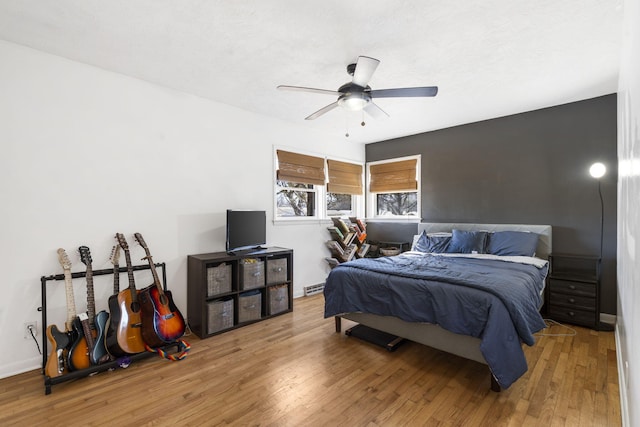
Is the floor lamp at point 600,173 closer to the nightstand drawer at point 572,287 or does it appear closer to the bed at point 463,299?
the bed at point 463,299

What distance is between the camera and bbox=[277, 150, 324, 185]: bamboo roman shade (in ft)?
14.8

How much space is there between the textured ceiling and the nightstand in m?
1.95

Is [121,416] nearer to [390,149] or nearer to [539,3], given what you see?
[539,3]

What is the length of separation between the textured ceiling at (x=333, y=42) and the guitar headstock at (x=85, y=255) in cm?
170

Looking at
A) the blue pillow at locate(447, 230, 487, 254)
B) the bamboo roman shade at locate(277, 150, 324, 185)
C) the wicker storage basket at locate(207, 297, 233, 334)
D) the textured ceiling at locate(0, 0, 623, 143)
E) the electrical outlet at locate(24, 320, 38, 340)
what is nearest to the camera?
the textured ceiling at locate(0, 0, 623, 143)

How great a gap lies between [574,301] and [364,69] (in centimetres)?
340

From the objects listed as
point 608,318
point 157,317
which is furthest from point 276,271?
point 608,318

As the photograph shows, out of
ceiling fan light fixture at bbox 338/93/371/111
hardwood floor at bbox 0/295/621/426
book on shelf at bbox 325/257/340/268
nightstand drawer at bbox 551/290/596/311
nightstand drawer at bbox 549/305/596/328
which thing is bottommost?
hardwood floor at bbox 0/295/621/426

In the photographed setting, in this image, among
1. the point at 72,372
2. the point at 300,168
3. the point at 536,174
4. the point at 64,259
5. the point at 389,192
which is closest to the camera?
the point at 72,372

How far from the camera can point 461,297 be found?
2346 mm

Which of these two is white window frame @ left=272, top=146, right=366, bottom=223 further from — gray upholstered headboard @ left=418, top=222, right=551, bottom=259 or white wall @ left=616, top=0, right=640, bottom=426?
white wall @ left=616, top=0, right=640, bottom=426

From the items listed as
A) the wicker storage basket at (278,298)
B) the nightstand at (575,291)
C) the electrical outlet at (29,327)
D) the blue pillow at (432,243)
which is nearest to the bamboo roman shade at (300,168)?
the wicker storage basket at (278,298)

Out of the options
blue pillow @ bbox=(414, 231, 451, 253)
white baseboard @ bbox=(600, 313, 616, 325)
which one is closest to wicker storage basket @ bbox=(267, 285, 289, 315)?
blue pillow @ bbox=(414, 231, 451, 253)

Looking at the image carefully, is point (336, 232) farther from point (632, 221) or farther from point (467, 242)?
point (632, 221)
